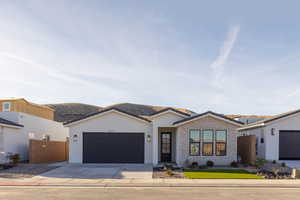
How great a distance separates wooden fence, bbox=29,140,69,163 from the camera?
58.5 ft

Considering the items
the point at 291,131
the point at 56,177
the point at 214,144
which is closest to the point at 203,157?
the point at 214,144

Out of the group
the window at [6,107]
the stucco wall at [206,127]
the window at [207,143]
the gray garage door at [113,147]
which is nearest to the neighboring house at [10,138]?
the window at [6,107]

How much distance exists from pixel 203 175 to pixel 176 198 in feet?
16.0

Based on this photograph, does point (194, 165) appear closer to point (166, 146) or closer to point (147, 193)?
point (166, 146)

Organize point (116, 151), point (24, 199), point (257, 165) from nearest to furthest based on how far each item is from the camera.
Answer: point (24, 199) < point (257, 165) < point (116, 151)

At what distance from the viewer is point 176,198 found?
27.5 ft

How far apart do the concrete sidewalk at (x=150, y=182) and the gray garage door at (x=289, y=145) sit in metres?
7.21

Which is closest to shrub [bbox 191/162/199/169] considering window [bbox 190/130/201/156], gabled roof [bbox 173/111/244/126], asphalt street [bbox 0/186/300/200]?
window [bbox 190/130/201/156]

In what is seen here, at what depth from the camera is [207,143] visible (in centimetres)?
1631

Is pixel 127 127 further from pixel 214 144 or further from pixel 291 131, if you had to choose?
pixel 291 131

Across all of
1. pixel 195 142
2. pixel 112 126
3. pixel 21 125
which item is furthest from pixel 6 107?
pixel 195 142

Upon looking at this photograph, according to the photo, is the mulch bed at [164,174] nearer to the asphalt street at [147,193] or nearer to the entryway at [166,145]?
the asphalt street at [147,193]

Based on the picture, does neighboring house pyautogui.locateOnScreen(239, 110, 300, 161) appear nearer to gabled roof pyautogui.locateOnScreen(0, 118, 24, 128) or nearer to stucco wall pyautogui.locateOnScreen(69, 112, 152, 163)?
stucco wall pyautogui.locateOnScreen(69, 112, 152, 163)

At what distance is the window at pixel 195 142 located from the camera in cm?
1620
